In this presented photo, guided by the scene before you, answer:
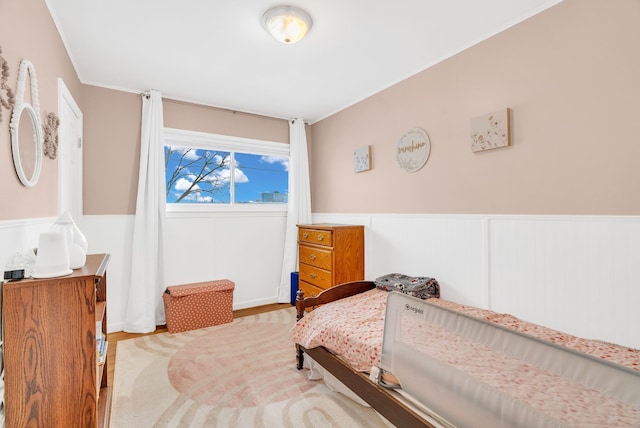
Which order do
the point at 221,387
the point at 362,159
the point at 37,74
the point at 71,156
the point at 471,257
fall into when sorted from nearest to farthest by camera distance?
the point at 37,74
the point at 221,387
the point at 471,257
the point at 71,156
the point at 362,159

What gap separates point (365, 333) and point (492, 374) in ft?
2.84

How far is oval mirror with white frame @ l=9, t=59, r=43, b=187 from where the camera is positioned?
1.47 meters

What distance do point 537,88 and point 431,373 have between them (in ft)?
6.29

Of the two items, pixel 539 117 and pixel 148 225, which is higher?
pixel 539 117

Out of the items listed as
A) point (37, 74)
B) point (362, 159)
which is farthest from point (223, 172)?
point (37, 74)

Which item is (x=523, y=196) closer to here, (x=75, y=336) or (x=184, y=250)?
(x=75, y=336)

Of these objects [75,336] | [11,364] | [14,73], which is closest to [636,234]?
[75,336]

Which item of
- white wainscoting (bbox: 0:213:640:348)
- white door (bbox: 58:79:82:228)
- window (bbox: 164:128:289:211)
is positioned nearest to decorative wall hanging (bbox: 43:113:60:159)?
white door (bbox: 58:79:82:228)

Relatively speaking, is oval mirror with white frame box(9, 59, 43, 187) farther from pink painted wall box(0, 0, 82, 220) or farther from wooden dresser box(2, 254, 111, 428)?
wooden dresser box(2, 254, 111, 428)

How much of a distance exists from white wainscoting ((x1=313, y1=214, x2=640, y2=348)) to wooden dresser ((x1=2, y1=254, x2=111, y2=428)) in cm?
235

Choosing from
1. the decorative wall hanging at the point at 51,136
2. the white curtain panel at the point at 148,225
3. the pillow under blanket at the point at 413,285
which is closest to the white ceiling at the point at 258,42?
the white curtain panel at the point at 148,225

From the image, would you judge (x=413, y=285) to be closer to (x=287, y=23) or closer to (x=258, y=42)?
(x=287, y=23)

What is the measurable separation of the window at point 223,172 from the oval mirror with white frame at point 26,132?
179 centimetres

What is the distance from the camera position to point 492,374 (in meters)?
1.02
